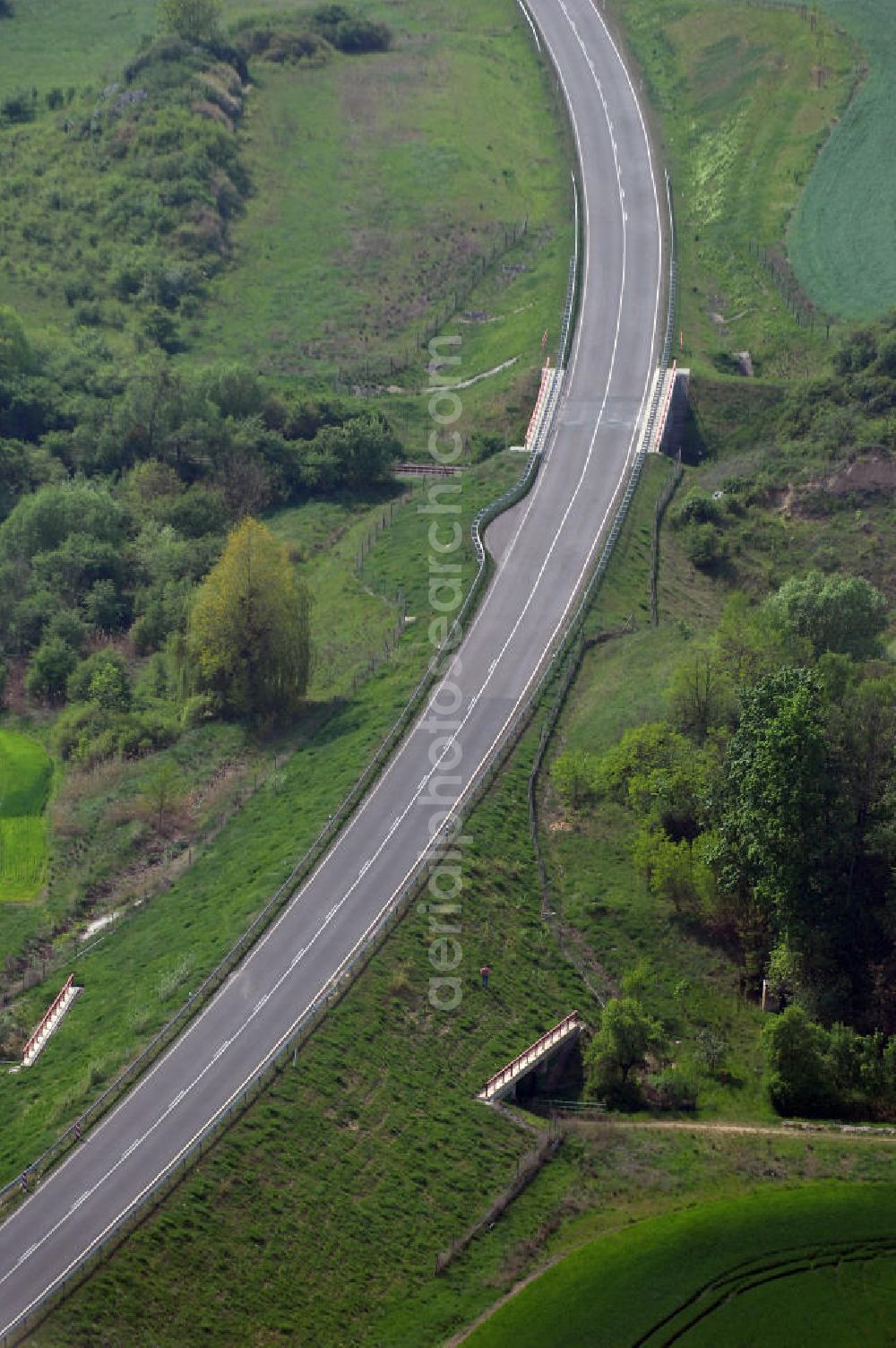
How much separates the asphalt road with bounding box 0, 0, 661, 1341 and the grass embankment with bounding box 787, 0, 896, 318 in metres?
12.2

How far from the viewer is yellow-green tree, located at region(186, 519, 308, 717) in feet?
374

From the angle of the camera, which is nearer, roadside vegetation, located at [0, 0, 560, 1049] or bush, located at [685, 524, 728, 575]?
roadside vegetation, located at [0, 0, 560, 1049]

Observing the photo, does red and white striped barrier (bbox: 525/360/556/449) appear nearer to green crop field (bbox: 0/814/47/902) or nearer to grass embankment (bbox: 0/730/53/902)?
grass embankment (bbox: 0/730/53/902)

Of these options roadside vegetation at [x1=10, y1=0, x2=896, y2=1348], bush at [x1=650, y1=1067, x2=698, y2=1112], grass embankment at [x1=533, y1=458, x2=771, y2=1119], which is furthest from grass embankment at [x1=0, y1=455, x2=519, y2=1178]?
bush at [x1=650, y1=1067, x2=698, y2=1112]

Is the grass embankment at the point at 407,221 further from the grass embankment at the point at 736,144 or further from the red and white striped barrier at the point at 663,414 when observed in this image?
the grass embankment at the point at 736,144

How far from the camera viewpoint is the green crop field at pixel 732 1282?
73750mm

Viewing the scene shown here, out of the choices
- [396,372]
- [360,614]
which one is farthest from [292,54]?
[360,614]

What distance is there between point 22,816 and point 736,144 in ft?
306

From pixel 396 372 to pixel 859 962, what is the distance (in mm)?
76210

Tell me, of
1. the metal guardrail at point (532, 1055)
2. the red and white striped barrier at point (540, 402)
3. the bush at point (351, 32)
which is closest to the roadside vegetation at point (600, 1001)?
the metal guardrail at point (532, 1055)

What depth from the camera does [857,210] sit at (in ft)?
529

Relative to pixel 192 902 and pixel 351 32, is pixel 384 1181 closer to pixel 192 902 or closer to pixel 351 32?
pixel 192 902

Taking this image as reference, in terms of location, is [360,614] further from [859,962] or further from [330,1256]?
[330,1256]

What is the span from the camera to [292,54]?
7480 inches
